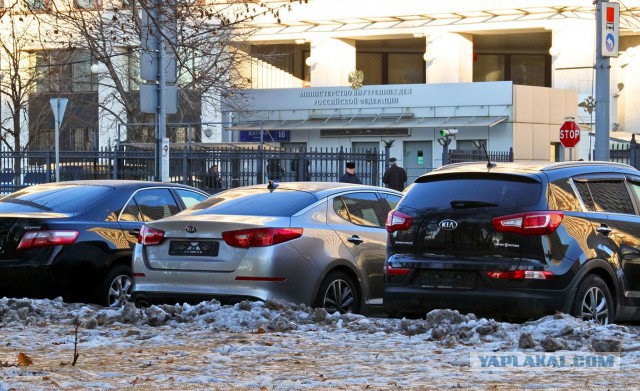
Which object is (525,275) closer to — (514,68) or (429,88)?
(429,88)

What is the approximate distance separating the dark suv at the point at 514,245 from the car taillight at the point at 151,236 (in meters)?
2.16

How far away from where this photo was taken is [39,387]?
23.7ft

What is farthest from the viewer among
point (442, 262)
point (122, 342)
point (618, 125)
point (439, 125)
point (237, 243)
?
point (618, 125)

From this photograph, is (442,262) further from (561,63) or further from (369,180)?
(561,63)

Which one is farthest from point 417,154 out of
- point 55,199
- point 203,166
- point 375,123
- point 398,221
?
point 398,221

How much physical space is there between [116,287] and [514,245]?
15.5 feet

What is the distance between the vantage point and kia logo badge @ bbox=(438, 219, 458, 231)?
10.4 metres

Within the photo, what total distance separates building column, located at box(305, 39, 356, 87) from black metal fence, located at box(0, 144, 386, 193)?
30528mm

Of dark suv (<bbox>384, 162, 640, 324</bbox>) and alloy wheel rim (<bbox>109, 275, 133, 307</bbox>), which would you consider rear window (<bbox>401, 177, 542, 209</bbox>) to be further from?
alloy wheel rim (<bbox>109, 275, 133, 307</bbox>)

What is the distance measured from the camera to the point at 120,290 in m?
13.1

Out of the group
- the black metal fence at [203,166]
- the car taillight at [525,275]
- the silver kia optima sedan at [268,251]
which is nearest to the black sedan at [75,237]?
the silver kia optima sedan at [268,251]

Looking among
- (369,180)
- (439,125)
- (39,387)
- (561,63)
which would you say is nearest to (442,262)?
(39,387)

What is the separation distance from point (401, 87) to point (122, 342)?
158 ft

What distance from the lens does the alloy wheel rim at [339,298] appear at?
38.5ft
